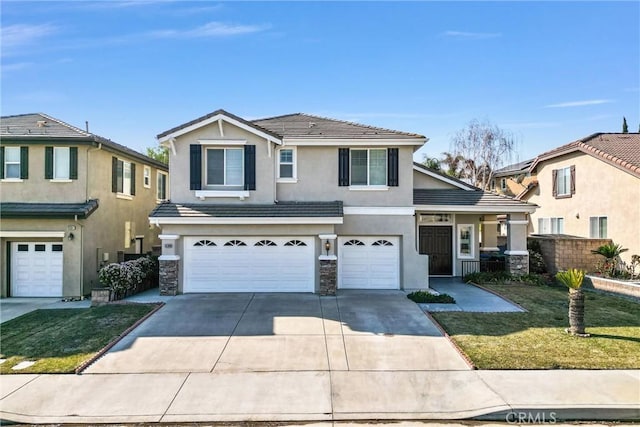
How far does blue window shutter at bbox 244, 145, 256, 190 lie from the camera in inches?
566

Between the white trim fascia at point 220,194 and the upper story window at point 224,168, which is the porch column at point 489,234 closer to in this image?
the white trim fascia at point 220,194

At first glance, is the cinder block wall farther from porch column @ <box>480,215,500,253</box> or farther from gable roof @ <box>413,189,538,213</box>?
porch column @ <box>480,215,500,253</box>

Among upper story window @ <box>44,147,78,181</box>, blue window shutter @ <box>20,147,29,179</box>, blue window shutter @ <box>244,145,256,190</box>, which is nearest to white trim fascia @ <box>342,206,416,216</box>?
blue window shutter @ <box>244,145,256,190</box>

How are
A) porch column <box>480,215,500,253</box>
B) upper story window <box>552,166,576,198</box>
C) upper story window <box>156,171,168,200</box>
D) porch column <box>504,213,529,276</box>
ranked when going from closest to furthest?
porch column <box>504,213,529,276</box>, porch column <box>480,215,500,253</box>, upper story window <box>552,166,576,198</box>, upper story window <box>156,171,168,200</box>

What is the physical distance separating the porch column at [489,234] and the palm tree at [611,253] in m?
4.09

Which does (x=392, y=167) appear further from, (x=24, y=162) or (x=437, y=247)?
(x=24, y=162)

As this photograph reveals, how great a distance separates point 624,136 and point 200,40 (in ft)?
67.2

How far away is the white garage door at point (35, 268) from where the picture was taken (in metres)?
14.7

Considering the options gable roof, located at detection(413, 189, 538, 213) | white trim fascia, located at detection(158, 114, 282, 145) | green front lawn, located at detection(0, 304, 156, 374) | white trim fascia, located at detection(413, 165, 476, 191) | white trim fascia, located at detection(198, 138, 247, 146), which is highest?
white trim fascia, located at detection(158, 114, 282, 145)

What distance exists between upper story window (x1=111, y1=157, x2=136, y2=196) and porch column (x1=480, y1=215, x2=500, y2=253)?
16.1m

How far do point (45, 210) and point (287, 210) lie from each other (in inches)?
329

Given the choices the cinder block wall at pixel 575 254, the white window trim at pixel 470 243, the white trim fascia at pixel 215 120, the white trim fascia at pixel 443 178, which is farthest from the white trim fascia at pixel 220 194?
the cinder block wall at pixel 575 254

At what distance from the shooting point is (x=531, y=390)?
694cm

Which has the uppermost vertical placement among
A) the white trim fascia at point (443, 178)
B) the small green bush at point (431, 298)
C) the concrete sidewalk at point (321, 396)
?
the white trim fascia at point (443, 178)
